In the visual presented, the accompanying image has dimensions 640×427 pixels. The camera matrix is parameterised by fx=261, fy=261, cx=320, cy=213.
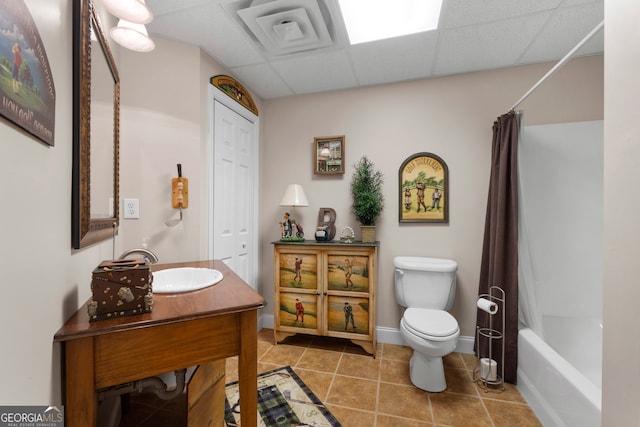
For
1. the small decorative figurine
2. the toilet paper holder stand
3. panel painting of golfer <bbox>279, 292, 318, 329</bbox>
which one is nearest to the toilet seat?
the toilet paper holder stand

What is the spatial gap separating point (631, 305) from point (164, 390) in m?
1.60

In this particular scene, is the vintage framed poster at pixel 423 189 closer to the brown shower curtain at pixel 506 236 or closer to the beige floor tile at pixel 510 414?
the brown shower curtain at pixel 506 236

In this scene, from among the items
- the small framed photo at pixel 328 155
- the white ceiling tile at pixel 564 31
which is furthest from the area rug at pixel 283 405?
the white ceiling tile at pixel 564 31

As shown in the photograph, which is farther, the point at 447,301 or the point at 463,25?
the point at 447,301

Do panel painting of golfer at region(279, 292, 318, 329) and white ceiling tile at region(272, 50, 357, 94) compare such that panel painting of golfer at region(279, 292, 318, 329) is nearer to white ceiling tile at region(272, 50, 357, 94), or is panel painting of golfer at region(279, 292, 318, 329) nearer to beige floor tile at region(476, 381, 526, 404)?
beige floor tile at region(476, 381, 526, 404)

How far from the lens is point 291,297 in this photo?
2365 mm

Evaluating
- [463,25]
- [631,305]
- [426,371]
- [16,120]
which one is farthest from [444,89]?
[16,120]

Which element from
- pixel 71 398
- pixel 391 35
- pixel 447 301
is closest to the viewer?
pixel 71 398

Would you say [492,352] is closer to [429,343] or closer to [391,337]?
[429,343]

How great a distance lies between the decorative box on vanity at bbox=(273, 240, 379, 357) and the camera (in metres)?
2.20

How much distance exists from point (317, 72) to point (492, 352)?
2.64m

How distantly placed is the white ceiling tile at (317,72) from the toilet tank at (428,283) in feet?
5.61

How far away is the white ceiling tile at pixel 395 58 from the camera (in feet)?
6.11

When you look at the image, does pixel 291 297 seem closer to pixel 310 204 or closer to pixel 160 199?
pixel 310 204
